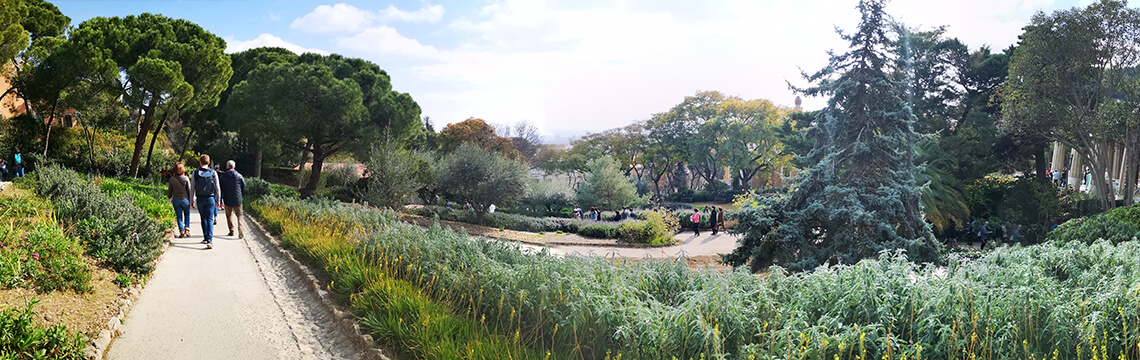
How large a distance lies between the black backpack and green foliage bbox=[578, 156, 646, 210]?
2359 cm

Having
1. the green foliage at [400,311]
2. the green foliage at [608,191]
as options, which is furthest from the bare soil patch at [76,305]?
the green foliage at [608,191]

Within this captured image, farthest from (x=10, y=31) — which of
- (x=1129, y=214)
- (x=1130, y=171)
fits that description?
(x=1130, y=171)

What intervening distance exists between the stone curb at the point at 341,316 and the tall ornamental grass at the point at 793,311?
0.29m

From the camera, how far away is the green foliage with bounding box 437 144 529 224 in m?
22.8

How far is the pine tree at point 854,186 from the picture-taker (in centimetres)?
990

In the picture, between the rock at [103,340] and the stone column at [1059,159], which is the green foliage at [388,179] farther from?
the stone column at [1059,159]

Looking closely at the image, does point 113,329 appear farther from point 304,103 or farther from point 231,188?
point 304,103

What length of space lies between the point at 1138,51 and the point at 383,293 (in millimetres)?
24402

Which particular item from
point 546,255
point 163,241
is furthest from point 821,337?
point 163,241

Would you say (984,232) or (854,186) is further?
(984,232)

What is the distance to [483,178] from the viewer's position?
2286cm

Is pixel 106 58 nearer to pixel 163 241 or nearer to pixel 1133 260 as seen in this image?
pixel 163 241

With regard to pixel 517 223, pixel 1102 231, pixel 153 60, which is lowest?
pixel 517 223

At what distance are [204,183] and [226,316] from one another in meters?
4.44
